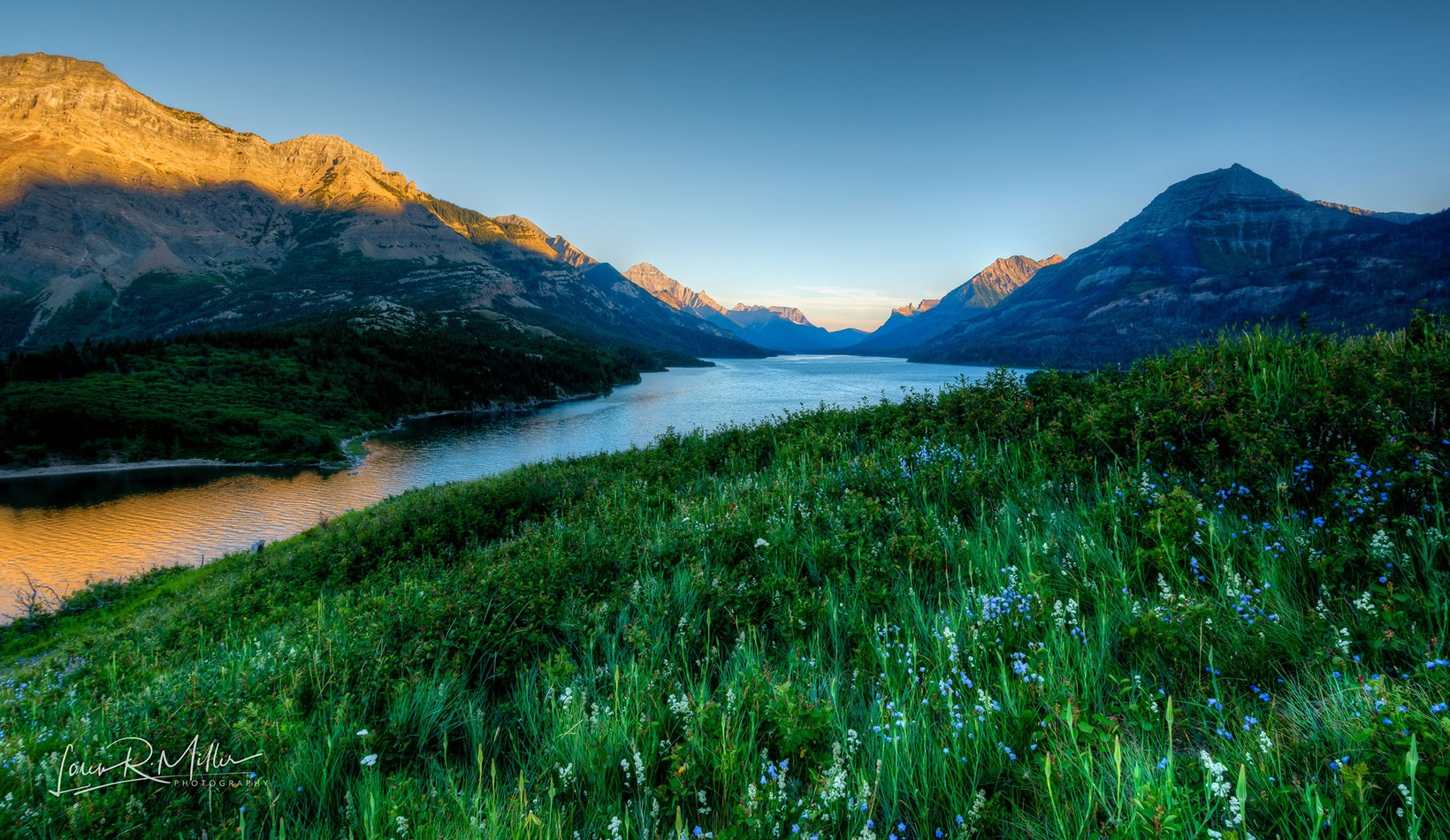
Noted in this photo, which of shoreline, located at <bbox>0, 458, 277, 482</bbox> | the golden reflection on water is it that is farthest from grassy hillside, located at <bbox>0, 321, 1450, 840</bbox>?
shoreline, located at <bbox>0, 458, 277, 482</bbox>

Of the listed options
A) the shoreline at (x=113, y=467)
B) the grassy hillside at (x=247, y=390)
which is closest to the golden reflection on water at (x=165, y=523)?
the shoreline at (x=113, y=467)

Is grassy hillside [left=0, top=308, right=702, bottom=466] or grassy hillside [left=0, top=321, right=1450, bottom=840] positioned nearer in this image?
grassy hillside [left=0, top=321, right=1450, bottom=840]

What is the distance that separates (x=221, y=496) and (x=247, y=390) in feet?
120

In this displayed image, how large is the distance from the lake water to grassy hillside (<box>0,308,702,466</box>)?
5268 mm

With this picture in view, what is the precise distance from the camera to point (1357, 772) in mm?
1617

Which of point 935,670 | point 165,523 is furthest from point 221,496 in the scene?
point 935,670

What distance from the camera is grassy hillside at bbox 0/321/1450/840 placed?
7.13 feet

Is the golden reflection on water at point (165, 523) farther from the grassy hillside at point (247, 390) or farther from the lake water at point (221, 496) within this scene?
the grassy hillside at point (247, 390)

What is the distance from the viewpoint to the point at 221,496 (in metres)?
39.2

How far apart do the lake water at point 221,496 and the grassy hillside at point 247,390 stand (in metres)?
5.27

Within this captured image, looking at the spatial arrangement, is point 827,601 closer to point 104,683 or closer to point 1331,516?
point 1331,516

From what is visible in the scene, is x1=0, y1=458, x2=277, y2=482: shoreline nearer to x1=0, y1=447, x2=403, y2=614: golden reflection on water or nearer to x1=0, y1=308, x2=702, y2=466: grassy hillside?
x1=0, y1=308, x2=702, y2=466: grassy hillside

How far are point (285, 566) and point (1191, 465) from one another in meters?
18.3

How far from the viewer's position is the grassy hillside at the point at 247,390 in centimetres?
5006
